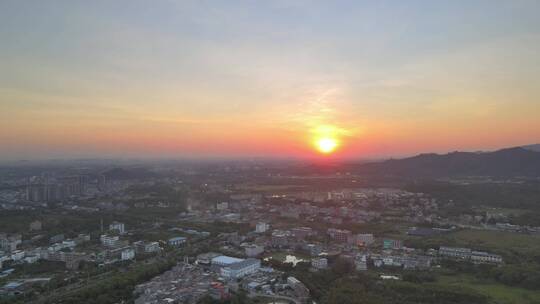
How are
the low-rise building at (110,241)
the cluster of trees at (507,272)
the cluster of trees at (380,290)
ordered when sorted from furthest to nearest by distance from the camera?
the low-rise building at (110,241) → the cluster of trees at (507,272) → the cluster of trees at (380,290)

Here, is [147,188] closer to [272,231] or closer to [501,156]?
[272,231]

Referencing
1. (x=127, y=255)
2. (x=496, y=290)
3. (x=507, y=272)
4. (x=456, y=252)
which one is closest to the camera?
(x=496, y=290)

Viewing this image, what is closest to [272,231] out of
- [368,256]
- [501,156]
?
[368,256]

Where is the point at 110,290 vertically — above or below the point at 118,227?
below

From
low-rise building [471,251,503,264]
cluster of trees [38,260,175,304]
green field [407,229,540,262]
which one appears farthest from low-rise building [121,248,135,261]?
low-rise building [471,251,503,264]

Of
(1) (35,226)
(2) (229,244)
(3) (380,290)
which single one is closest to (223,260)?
(2) (229,244)

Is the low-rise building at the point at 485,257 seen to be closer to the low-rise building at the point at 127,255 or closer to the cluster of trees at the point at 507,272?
the cluster of trees at the point at 507,272

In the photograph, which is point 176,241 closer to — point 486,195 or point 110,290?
point 110,290

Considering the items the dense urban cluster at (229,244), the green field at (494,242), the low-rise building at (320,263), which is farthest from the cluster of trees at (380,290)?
the green field at (494,242)

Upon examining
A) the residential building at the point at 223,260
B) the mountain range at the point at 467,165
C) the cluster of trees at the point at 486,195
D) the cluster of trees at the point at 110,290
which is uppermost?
the mountain range at the point at 467,165
